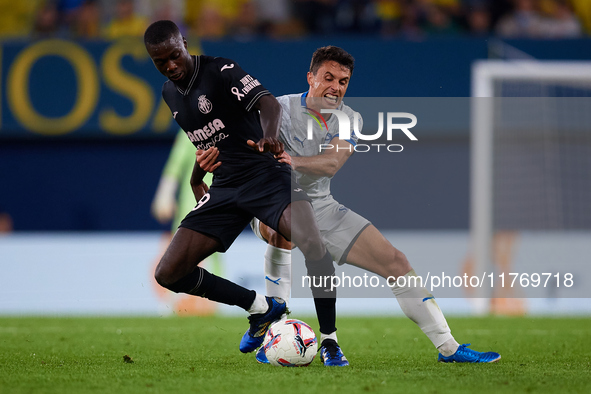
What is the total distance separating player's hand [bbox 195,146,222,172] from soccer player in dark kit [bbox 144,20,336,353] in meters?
0.15

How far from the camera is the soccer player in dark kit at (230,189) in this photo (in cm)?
446

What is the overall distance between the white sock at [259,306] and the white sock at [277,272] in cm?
24

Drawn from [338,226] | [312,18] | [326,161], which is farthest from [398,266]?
[312,18]

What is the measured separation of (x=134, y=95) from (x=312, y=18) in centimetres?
280

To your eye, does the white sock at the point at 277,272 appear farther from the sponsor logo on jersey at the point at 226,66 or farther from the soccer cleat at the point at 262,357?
the sponsor logo on jersey at the point at 226,66

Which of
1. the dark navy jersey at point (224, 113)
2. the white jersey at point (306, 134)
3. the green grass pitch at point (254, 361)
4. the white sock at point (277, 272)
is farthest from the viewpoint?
the white sock at point (277, 272)

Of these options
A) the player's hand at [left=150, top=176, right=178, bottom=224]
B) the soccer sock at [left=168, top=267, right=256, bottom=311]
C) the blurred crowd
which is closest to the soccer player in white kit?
the soccer sock at [left=168, top=267, right=256, bottom=311]

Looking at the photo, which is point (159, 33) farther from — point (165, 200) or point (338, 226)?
point (165, 200)

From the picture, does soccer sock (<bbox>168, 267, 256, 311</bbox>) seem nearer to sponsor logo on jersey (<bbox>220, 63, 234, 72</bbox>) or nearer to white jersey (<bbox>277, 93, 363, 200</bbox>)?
white jersey (<bbox>277, 93, 363, 200</bbox>)

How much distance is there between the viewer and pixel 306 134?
4.91 m

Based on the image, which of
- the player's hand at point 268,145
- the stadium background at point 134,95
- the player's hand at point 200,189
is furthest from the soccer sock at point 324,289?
the stadium background at point 134,95

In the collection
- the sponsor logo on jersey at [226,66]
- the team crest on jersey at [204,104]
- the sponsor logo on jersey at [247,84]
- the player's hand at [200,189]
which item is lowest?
the player's hand at [200,189]

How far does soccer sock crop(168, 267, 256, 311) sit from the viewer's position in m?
4.68

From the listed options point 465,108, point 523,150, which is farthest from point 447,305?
point 465,108
